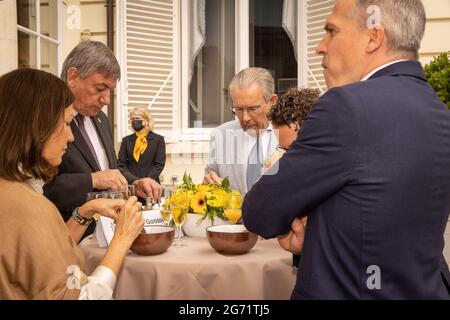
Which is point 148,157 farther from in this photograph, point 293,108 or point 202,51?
point 293,108

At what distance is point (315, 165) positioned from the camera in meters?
1.03

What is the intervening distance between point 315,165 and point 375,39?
350 millimetres

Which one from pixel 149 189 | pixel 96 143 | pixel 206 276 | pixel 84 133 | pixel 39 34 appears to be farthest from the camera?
pixel 39 34

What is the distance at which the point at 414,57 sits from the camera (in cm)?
115

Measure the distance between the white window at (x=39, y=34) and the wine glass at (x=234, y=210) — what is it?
2687 mm

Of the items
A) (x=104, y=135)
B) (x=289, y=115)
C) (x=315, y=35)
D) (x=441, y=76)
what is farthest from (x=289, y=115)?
(x=315, y=35)

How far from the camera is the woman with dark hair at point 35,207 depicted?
46.9 inches

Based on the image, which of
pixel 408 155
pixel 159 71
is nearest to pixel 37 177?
pixel 408 155

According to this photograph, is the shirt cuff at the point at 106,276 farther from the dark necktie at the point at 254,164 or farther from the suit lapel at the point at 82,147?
the dark necktie at the point at 254,164

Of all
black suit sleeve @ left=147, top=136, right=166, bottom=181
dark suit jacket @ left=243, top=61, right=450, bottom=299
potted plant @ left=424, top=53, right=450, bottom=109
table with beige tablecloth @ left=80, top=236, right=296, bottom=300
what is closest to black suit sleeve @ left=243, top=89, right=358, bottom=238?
dark suit jacket @ left=243, top=61, right=450, bottom=299

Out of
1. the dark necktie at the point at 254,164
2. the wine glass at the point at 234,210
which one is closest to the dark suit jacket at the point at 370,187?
the wine glass at the point at 234,210

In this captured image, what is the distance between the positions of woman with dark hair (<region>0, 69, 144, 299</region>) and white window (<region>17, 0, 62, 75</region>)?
8.89 feet

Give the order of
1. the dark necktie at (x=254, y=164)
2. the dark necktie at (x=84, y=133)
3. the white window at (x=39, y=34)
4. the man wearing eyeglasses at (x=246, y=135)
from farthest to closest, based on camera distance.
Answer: the white window at (x=39, y=34), the man wearing eyeglasses at (x=246, y=135), the dark necktie at (x=254, y=164), the dark necktie at (x=84, y=133)

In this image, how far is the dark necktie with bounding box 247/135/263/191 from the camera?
8.66 feet
